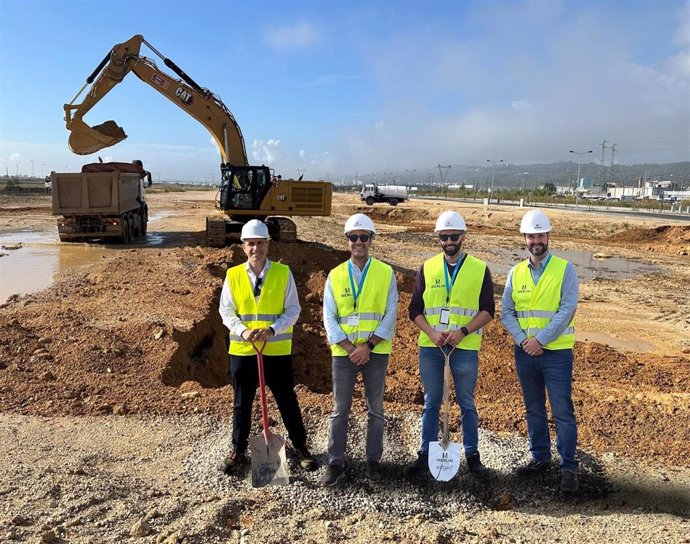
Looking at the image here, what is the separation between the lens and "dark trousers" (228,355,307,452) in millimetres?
4348

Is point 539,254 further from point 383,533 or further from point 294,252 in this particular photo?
point 294,252

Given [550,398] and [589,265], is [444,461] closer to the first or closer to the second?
[550,398]

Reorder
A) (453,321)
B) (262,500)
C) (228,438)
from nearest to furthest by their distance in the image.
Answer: (262,500) → (453,321) → (228,438)

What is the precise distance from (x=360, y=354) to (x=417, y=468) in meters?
1.11

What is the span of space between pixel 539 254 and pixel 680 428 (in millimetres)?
2746

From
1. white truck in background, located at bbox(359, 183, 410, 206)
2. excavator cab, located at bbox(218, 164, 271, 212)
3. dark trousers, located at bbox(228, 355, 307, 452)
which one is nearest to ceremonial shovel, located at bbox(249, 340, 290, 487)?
dark trousers, located at bbox(228, 355, 307, 452)

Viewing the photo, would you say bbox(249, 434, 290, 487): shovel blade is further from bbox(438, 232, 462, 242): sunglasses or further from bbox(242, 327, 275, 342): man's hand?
bbox(438, 232, 462, 242): sunglasses

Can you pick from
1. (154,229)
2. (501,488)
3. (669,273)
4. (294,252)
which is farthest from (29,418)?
(154,229)

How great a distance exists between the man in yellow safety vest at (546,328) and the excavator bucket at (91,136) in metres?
16.0

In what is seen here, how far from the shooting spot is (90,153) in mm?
17312

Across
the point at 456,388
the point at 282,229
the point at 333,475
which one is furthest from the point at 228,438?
the point at 282,229

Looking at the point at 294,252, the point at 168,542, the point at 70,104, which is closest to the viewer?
the point at 168,542

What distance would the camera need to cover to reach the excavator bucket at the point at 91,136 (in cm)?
1680

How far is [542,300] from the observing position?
4289mm
